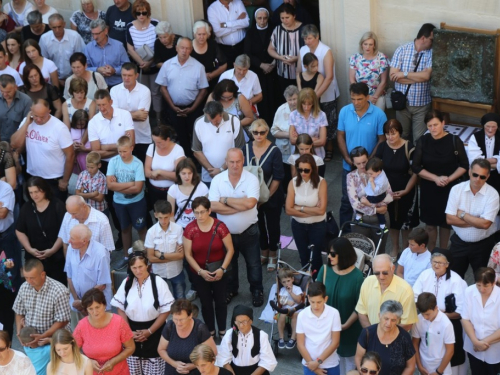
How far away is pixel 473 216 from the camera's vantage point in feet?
29.8

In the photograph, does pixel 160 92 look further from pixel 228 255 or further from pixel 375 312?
pixel 375 312

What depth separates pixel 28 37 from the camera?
1343 cm

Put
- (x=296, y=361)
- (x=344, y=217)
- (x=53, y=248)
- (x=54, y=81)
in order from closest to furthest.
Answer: (x=296, y=361)
(x=53, y=248)
(x=344, y=217)
(x=54, y=81)

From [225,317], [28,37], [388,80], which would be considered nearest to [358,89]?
[388,80]

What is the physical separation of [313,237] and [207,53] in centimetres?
370

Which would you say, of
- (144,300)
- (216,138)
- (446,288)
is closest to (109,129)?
(216,138)

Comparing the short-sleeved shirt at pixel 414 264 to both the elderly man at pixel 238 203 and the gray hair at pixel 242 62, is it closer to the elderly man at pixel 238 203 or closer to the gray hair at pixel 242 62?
the elderly man at pixel 238 203

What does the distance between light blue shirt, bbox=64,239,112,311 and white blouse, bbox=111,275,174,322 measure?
61cm

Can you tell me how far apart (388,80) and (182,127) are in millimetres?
2824

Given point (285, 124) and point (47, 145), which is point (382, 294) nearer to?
point (285, 124)

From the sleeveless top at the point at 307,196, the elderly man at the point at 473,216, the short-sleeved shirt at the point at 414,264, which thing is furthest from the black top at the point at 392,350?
the sleeveless top at the point at 307,196

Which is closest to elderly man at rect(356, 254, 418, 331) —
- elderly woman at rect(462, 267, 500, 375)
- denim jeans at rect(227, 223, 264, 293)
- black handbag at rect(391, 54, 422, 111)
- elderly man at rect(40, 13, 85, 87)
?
elderly woman at rect(462, 267, 500, 375)

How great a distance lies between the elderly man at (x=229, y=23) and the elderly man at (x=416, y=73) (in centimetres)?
253

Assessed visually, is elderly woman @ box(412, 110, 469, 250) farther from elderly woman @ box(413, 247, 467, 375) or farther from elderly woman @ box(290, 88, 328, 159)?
elderly woman @ box(413, 247, 467, 375)
